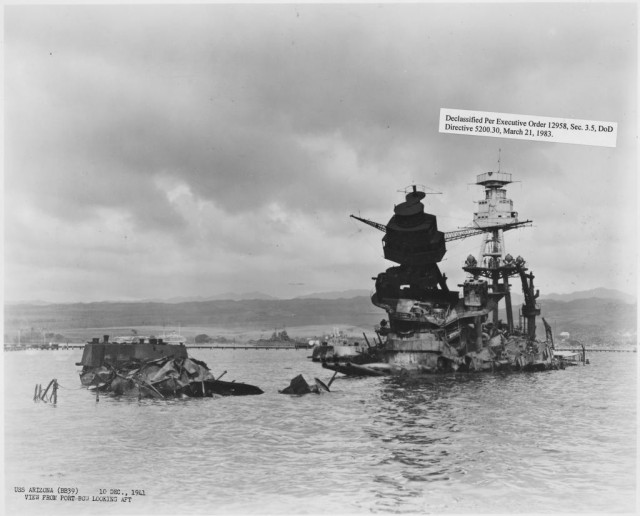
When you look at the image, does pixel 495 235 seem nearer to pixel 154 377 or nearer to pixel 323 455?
pixel 154 377

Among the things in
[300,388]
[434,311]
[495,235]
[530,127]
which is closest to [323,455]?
[530,127]

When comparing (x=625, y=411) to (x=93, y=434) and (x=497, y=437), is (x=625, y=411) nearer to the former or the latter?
(x=497, y=437)

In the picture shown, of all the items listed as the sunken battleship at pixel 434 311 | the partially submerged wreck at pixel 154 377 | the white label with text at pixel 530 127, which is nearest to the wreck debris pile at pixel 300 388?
the partially submerged wreck at pixel 154 377

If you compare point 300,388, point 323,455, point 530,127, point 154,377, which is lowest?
point 300,388

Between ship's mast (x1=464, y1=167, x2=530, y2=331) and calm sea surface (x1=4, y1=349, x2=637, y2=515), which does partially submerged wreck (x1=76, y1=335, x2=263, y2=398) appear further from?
ship's mast (x1=464, y1=167, x2=530, y2=331)

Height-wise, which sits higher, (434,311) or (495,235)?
(495,235)

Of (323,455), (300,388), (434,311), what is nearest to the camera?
(323,455)

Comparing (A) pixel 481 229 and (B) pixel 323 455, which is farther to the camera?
(A) pixel 481 229
